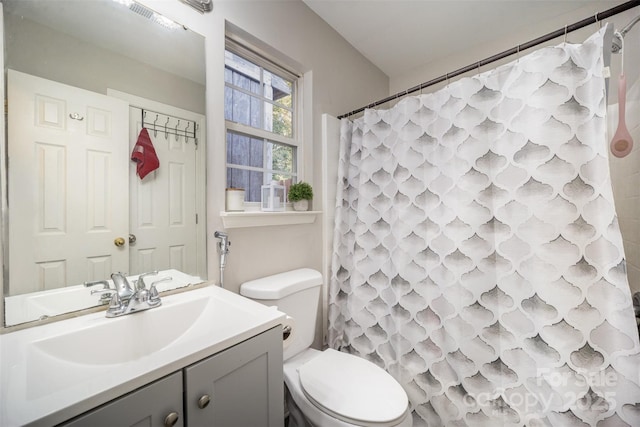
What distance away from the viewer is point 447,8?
1.66 m

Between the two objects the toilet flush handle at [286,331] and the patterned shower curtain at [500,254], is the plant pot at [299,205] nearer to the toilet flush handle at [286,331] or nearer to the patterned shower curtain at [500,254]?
the patterned shower curtain at [500,254]

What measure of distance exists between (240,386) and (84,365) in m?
0.42

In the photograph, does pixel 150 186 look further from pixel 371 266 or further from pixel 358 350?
pixel 358 350

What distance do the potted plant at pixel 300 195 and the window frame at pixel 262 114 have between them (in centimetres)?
6

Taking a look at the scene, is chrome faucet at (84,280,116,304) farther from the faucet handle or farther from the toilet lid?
the toilet lid

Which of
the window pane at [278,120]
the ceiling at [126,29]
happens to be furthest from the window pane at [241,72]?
the ceiling at [126,29]

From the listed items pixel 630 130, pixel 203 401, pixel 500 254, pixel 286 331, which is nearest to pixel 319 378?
pixel 286 331

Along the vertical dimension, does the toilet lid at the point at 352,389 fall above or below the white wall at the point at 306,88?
below

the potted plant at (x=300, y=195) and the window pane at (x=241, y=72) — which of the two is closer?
the window pane at (x=241, y=72)

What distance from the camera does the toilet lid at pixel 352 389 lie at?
958 mm

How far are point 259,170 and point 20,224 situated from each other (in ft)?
3.18

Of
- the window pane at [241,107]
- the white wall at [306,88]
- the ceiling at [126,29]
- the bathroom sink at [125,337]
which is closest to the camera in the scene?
the bathroom sink at [125,337]

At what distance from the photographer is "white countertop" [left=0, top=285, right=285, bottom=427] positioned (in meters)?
0.47

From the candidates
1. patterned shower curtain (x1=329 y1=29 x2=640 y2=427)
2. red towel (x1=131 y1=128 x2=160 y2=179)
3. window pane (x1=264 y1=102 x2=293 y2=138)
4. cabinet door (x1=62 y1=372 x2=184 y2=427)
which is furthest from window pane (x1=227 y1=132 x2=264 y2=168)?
cabinet door (x1=62 y1=372 x2=184 y2=427)
